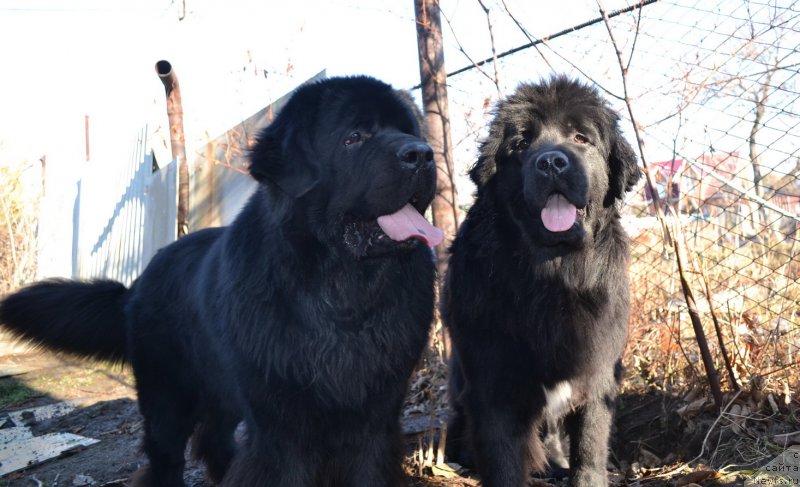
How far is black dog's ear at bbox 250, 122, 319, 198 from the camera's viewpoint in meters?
2.14

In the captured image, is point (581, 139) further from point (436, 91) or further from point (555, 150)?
point (436, 91)

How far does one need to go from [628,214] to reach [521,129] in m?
1.88

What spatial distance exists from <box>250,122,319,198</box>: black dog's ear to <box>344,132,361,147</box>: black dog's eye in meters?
0.14

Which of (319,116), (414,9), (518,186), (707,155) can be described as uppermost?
(414,9)

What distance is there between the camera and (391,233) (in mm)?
2113

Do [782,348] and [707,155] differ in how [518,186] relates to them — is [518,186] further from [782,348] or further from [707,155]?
[782,348]

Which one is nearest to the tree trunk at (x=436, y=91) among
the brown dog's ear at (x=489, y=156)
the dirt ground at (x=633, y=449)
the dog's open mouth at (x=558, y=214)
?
the brown dog's ear at (x=489, y=156)

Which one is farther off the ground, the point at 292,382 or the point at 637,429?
the point at 292,382

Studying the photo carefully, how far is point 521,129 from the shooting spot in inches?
106

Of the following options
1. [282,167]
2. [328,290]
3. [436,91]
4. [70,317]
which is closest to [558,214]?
[328,290]

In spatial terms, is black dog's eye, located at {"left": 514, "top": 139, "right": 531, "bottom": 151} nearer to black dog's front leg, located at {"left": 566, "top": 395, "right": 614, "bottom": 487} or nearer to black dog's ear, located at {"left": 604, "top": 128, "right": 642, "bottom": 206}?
black dog's ear, located at {"left": 604, "top": 128, "right": 642, "bottom": 206}

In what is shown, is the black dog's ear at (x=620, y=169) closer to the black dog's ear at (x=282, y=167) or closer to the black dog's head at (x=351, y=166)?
the black dog's head at (x=351, y=166)

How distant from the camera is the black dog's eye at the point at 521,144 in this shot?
270 cm

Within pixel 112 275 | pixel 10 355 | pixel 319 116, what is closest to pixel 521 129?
pixel 319 116
